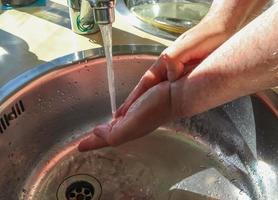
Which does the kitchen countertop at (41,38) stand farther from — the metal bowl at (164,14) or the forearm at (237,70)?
the forearm at (237,70)


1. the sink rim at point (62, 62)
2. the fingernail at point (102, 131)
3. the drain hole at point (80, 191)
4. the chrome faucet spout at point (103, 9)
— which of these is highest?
the chrome faucet spout at point (103, 9)

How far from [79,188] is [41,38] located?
31 cm

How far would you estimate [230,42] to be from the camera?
0.47 metres

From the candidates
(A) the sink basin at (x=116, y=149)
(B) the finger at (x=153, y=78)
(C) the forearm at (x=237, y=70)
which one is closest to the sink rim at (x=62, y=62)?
(A) the sink basin at (x=116, y=149)

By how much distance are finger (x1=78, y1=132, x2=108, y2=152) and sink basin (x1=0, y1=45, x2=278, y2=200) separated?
42 mm

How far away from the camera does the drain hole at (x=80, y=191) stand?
0.73m

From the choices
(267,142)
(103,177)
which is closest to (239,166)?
(267,142)

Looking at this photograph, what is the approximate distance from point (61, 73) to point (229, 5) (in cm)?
33

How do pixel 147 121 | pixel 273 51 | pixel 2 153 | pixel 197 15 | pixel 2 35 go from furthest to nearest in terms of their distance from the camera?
1. pixel 197 15
2. pixel 2 35
3. pixel 2 153
4. pixel 147 121
5. pixel 273 51

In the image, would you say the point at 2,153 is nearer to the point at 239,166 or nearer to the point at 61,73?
the point at 61,73

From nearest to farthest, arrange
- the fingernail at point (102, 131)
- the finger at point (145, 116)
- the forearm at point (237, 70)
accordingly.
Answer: the forearm at point (237, 70), the finger at point (145, 116), the fingernail at point (102, 131)

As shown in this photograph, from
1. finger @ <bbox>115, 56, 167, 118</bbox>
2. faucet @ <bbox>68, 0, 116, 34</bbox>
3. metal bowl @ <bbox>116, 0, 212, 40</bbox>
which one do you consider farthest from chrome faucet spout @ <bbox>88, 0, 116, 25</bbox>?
metal bowl @ <bbox>116, 0, 212, 40</bbox>

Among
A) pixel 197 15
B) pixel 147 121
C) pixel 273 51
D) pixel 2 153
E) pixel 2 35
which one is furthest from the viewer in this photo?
pixel 197 15

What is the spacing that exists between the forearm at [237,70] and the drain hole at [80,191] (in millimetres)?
268
